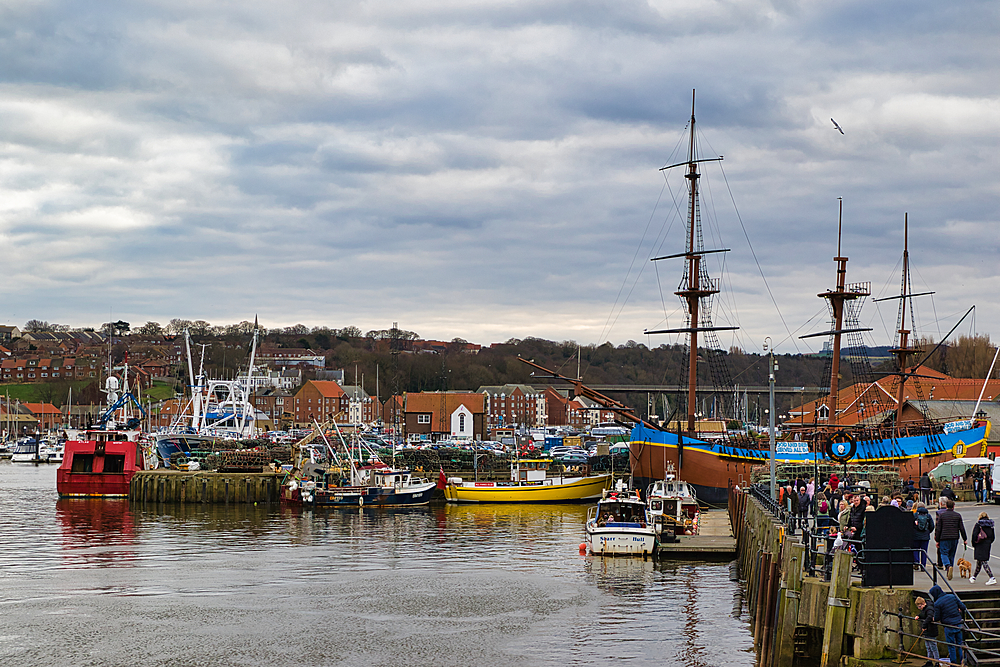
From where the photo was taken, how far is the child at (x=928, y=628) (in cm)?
1584

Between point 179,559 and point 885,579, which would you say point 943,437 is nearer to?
point 179,559

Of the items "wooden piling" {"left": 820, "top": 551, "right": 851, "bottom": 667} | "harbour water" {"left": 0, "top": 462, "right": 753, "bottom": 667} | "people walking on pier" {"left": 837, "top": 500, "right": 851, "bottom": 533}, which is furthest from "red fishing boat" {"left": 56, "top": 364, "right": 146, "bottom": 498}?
"wooden piling" {"left": 820, "top": 551, "right": 851, "bottom": 667}

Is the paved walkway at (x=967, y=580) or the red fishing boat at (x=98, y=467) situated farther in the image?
the red fishing boat at (x=98, y=467)

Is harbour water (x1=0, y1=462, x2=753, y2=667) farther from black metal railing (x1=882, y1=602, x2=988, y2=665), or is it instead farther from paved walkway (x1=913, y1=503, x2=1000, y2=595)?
black metal railing (x1=882, y1=602, x2=988, y2=665)

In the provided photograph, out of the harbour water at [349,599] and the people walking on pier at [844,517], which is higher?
the people walking on pier at [844,517]

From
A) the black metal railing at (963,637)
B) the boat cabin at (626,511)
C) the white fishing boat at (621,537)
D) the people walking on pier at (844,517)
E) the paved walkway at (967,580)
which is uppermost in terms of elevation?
the people walking on pier at (844,517)

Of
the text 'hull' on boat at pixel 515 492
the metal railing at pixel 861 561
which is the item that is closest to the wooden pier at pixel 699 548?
the metal railing at pixel 861 561

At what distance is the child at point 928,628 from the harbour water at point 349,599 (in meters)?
9.17

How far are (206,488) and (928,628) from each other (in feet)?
204

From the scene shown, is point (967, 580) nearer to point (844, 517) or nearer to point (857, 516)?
point (857, 516)

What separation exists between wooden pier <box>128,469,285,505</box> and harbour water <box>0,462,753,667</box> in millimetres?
15027

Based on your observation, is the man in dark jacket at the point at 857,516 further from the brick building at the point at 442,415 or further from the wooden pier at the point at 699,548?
the brick building at the point at 442,415

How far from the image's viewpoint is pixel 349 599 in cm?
3372

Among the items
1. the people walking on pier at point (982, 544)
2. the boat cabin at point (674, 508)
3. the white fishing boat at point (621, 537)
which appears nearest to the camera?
the people walking on pier at point (982, 544)
